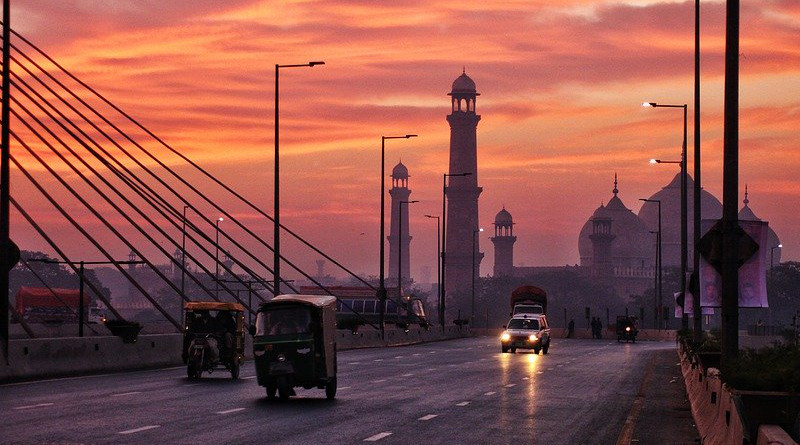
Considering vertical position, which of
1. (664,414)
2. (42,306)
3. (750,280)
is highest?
(750,280)

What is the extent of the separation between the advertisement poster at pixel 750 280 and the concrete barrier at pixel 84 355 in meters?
14.2

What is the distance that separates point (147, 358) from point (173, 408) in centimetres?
1623

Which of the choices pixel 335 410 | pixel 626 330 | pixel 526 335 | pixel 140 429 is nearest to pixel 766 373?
pixel 140 429

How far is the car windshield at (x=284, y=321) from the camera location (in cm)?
2803

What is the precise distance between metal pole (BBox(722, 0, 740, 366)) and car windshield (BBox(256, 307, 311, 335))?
8509mm

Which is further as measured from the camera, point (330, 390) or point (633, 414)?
point (330, 390)

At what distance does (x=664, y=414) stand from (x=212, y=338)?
41.0ft

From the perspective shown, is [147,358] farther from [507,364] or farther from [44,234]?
[507,364]

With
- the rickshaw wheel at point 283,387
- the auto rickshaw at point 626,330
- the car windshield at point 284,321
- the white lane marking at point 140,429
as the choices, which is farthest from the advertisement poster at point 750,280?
the auto rickshaw at point 626,330

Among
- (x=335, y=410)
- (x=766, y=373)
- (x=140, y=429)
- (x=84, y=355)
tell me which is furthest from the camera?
(x=84, y=355)

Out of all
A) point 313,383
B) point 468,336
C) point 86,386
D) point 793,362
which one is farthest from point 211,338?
point 468,336

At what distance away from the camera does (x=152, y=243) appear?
47.0 meters

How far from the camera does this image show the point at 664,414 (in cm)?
2573

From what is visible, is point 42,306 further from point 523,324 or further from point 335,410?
point 335,410
